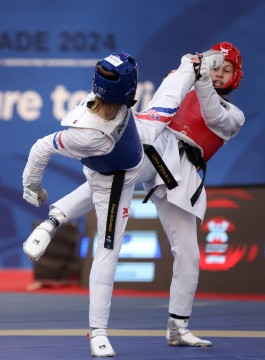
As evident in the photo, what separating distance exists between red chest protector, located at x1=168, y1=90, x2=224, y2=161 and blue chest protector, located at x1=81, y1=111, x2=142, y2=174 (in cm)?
54

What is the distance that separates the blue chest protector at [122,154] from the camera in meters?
5.03

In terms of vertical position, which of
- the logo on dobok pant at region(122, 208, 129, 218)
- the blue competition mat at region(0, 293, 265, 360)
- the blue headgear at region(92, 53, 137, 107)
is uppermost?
the blue headgear at region(92, 53, 137, 107)

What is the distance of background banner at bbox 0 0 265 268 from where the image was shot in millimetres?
9828

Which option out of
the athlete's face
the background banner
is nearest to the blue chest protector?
the athlete's face

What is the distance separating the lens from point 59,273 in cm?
874

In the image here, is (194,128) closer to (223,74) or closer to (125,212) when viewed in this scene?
(223,74)

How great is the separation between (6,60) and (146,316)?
388cm

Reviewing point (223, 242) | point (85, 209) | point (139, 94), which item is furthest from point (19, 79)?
point (85, 209)

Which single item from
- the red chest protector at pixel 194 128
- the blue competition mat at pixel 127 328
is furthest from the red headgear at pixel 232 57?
the blue competition mat at pixel 127 328

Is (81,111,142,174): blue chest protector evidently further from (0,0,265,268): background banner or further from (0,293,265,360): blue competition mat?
(0,0,265,268): background banner

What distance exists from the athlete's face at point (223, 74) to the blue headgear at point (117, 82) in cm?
96

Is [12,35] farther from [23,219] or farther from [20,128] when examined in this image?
[23,219]

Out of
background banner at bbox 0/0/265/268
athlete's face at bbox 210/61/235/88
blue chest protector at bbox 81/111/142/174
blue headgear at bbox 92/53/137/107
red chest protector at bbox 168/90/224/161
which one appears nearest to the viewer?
blue headgear at bbox 92/53/137/107

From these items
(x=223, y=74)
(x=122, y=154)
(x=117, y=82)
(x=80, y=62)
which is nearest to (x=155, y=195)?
(x=122, y=154)
